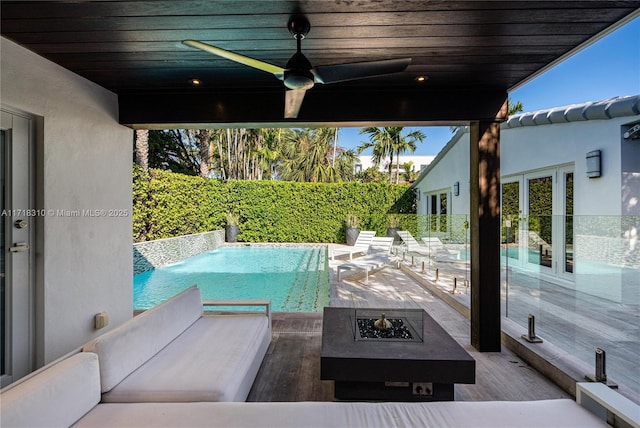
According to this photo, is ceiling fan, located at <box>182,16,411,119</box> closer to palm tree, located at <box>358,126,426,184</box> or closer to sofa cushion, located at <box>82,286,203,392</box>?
sofa cushion, located at <box>82,286,203,392</box>

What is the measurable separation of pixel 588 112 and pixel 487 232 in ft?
9.89

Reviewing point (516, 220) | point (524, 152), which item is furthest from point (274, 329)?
point (524, 152)

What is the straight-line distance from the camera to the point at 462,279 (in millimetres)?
Answer: 4426

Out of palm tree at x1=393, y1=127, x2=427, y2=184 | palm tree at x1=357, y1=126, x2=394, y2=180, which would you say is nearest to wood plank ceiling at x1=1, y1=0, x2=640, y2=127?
palm tree at x1=357, y1=126, x2=394, y2=180

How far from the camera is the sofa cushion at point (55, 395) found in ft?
3.71

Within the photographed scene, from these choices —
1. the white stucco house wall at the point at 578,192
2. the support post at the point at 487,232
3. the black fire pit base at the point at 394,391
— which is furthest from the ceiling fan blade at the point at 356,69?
the white stucco house wall at the point at 578,192

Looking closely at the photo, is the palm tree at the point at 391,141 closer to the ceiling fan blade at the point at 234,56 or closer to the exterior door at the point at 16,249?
the ceiling fan blade at the point at 234,56

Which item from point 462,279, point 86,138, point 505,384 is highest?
point 86,138

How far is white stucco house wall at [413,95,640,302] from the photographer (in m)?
2.52

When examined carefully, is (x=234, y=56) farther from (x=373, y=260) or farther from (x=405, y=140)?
(x=405, y=140)

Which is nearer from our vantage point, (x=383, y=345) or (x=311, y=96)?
(x=383, y=345)

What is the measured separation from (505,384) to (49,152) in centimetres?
397

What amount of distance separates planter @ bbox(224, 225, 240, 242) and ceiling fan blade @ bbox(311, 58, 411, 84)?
9.73m

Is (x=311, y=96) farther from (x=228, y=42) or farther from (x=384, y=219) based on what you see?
(x=384, y=219)
